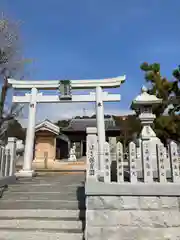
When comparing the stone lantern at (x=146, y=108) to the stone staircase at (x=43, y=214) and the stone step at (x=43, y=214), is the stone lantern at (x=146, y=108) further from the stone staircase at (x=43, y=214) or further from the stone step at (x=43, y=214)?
the stone step at (x=43, y=214)

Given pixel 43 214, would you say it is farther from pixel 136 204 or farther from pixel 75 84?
pixel 75 84

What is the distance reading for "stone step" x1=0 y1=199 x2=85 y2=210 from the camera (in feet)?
18.0

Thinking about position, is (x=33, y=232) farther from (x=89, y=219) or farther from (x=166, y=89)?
(x=166, y=89)

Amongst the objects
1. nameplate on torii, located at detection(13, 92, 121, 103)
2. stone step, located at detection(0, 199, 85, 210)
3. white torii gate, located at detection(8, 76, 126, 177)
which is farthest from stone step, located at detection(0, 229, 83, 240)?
nameplate on torii, located at detection(13, 92, 121, 103)

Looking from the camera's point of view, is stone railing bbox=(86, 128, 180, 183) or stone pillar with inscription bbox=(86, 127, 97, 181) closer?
stone railing bbox=(86, 128, 180, 183)

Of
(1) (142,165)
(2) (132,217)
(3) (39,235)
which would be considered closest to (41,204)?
(3) (39,235)

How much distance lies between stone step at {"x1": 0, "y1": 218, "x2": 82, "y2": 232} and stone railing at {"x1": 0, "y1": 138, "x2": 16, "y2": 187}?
1.74 meters

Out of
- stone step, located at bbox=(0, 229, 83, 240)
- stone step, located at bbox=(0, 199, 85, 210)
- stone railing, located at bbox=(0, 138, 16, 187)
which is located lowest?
stone step, located at bbox=(0, 229, 83, 240)

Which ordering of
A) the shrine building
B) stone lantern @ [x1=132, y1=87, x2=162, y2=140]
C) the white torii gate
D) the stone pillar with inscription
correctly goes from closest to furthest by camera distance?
1. the stone pillar with inscription
2. stone lantern @ [x1=132, y1=87, x2=162, y2=140]
3. the white torii gate
4. the shrine building

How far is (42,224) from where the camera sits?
4953 millimetres

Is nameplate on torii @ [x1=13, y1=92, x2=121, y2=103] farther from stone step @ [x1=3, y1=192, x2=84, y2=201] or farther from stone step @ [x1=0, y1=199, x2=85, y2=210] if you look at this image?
stone step @ [x1=0, y1=199, x2=85, y2=210]

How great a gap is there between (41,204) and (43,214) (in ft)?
1.46

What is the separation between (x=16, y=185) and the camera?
7.12m

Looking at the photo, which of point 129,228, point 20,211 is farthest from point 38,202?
point 129,228
